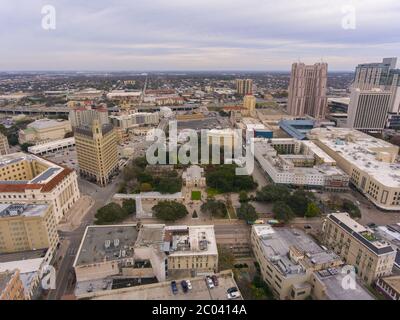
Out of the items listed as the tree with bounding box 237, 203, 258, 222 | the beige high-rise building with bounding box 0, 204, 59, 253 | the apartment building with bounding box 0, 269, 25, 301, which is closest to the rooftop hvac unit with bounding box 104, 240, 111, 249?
the beige high-rise building with bounding box 0, 204, 59, 253

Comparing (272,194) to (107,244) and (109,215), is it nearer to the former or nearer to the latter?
(109,215)

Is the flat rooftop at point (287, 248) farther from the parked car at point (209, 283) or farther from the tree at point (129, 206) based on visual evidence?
the tree at point (129, 206)

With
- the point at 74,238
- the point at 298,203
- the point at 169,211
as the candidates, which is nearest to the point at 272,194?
the point at 298,203

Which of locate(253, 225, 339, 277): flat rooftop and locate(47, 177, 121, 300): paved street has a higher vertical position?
locate(253, 225, 339, 277): flat rooftop

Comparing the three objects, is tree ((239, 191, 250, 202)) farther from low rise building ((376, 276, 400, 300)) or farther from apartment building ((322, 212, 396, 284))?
low rise building ((376, 276, 400, 300))

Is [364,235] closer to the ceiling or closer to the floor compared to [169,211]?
closer to the ceiling

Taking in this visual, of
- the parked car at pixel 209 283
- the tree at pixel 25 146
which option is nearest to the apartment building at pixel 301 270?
the parked car at pixel 209 283
